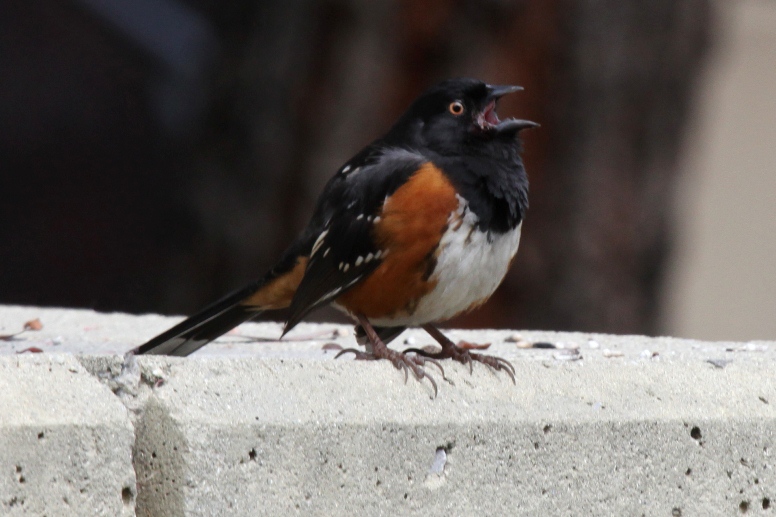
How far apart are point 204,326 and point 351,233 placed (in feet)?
1.52

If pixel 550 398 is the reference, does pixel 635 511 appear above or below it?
below

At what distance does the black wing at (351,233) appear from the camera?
3182 millimetres

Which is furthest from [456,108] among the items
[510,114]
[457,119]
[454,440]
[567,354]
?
[510,114]

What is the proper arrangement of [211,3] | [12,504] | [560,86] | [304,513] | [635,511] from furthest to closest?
1. [211,3]
2. [560,86]
3. [635,511]
4. [304,513]
5. [12,504]

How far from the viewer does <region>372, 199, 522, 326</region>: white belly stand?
10.2 feet

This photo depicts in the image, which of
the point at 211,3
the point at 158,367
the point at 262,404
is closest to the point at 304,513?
the point at 262,404

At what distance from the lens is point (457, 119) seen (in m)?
3.40

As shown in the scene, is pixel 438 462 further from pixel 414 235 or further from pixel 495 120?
pixel 495 120

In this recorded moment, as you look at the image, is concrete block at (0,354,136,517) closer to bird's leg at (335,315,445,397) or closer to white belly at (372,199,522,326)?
bird's leg at (335,315,445,397)

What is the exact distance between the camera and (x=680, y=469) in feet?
8.02

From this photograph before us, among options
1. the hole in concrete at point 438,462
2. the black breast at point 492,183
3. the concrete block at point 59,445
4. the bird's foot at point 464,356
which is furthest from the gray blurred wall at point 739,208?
the concrete block at point 59,445

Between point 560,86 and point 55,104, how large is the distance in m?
3.43

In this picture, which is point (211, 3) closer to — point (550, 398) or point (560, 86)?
point (560, 86)

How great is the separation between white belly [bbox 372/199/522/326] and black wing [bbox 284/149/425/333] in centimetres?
17
